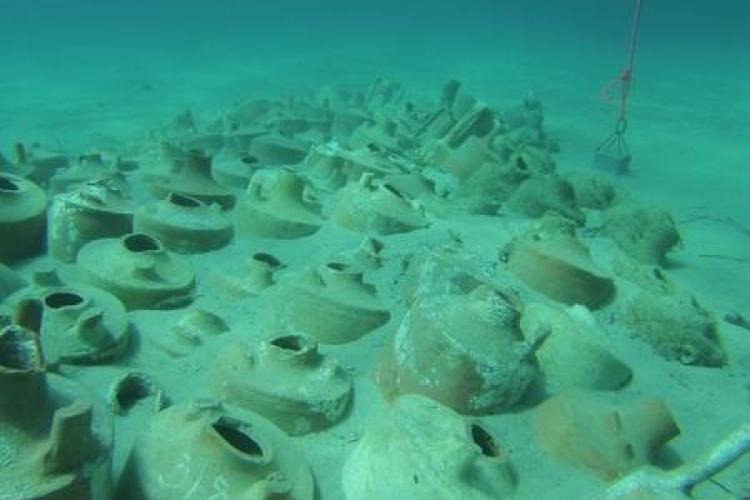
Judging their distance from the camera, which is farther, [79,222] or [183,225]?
[183,225]

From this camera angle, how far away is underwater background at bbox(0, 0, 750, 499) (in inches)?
147

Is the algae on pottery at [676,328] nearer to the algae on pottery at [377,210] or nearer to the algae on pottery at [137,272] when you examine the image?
the algae on pottery at [377,210]

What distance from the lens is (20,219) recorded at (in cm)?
468

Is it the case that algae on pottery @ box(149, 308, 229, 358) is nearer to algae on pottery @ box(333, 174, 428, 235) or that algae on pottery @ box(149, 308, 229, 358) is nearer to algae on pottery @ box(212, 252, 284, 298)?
algae on pottery @ box(212, 252, 284, 298)

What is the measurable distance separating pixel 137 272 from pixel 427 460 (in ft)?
8.83

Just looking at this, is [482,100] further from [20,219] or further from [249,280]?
[20,219]

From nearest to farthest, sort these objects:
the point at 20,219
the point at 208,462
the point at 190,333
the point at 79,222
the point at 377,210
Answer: the point at 208,462
the point at 190,333
the point at 20,219
the point at 79,222
the point at 377,210

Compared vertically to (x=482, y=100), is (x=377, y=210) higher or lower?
higher

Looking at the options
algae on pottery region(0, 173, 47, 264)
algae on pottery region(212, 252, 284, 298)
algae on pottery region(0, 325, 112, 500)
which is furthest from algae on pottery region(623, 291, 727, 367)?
algae on pottery region(0, 173, 47, 264)

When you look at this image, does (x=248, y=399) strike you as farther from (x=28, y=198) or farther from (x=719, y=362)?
(x=719, y=362)

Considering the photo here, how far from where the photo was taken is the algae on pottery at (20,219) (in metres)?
4.65

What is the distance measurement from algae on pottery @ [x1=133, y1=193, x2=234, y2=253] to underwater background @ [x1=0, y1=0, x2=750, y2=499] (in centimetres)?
16

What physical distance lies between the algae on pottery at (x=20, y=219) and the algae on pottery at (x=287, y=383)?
2.32 metres

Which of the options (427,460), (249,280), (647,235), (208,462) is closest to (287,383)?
(208,462)
